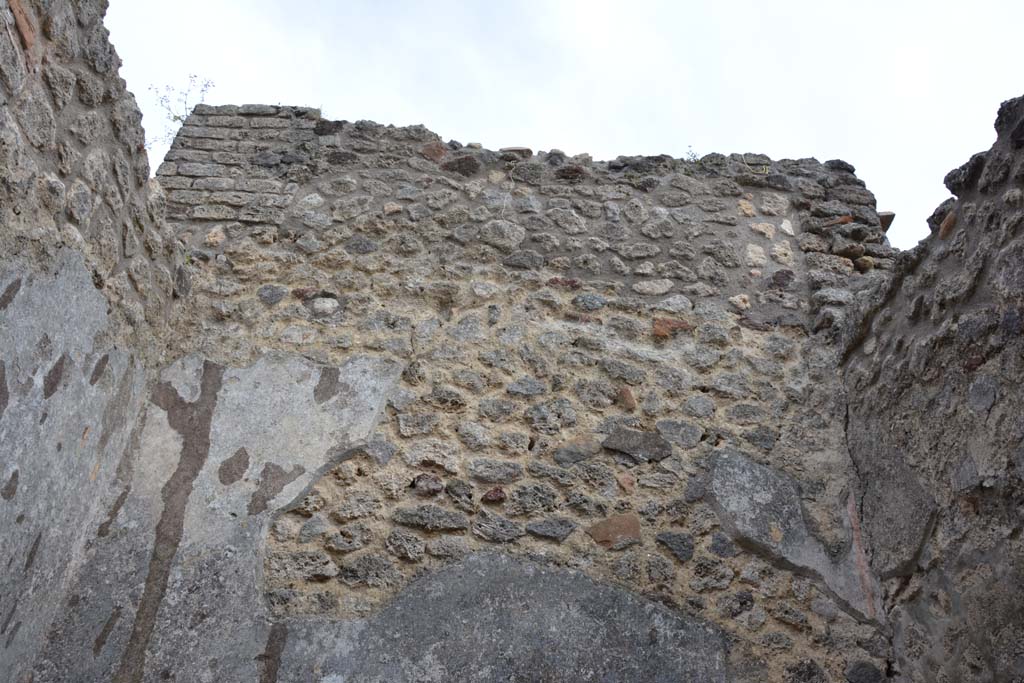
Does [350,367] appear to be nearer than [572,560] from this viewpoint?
No

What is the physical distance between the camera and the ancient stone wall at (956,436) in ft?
6.47

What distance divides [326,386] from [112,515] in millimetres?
723

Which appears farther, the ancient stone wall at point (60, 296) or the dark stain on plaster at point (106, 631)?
the dark stain on plaster at point (106, 631)

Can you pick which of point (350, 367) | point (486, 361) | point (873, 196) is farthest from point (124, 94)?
point (873, 196)

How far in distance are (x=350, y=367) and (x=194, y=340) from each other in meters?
0.54

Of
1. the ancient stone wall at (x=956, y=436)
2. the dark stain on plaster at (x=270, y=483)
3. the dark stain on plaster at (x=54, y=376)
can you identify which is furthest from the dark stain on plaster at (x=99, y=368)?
the ancient stone wall at (x=956, y=436)

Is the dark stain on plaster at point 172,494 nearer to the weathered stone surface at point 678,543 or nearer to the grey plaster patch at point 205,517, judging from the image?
the grey plaster patch at point 205,517

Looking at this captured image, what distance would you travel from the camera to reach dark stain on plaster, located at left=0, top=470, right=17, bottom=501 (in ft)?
6.45

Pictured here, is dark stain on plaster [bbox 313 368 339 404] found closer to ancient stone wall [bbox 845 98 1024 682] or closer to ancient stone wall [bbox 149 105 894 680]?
ancient stone wall [bbox 149 105 894 680]

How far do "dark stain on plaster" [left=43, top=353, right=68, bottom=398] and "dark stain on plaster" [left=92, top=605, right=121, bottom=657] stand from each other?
0.61 m

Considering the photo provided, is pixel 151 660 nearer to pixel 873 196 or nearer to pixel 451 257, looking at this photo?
pixel 451 257

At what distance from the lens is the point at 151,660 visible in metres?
2.21

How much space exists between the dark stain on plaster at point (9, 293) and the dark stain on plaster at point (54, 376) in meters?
0.26

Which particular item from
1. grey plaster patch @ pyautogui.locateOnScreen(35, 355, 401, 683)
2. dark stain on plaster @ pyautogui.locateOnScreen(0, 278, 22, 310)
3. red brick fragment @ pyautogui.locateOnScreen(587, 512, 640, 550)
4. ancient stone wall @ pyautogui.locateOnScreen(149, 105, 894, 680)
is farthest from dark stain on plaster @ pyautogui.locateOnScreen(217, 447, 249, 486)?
red brick fragment @ pyautogui.locateOnScreen(587, 512, 640, 550)
